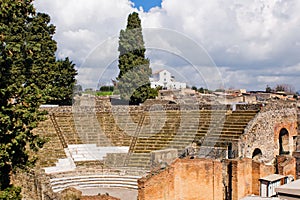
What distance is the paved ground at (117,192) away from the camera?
15.2 m

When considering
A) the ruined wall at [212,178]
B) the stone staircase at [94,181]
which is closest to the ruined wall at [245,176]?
the ruined wall at [212,178]

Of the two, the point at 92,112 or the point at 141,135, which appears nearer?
the point at 141,135

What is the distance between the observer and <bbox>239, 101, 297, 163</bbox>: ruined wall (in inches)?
667

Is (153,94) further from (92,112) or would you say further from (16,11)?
(16,11)

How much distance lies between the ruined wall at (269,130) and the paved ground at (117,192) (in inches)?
207

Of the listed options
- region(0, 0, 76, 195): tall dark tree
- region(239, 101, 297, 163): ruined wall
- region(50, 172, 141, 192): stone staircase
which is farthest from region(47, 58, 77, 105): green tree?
region(239, 101, 297, 163): ruined wall

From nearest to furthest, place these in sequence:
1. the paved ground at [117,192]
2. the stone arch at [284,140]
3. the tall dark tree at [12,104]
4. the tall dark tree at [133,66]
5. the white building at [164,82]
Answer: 1. the tall dark tree at [12,104]
2. the paved ground at [117,192]
3. the stone arch at [284,140]
4. the tall dark tree at [133,66]
5. the white building at [164,82]

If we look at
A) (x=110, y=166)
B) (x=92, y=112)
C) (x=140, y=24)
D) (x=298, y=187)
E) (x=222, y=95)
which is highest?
(x=140, y=24)

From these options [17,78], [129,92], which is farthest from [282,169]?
[129,92]

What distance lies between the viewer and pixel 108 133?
21422mm

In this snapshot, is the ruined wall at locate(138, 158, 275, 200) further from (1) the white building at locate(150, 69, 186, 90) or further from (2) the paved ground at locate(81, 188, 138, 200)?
(1) the white building at locate(150, 69, 186, 90)

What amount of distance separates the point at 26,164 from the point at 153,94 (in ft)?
63.2

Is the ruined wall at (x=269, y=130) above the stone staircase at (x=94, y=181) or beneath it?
above

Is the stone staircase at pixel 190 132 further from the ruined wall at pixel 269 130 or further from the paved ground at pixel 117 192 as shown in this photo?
the paved ground at pixel 117 192
